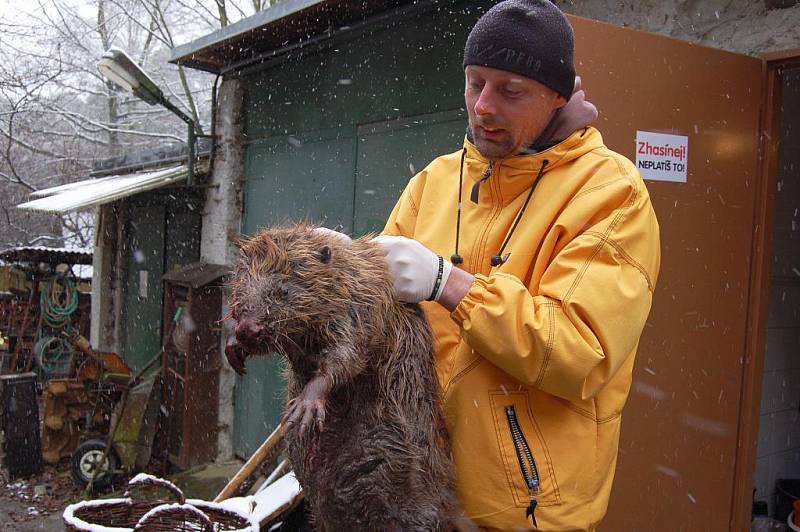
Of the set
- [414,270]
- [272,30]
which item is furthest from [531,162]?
[272,30]

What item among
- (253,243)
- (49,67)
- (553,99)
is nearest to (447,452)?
(253,243)

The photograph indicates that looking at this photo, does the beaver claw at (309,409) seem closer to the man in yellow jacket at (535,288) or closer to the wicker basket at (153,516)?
the man in yellow jacket at (535,288)

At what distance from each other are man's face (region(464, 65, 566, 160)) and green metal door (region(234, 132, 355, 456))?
12.0ft

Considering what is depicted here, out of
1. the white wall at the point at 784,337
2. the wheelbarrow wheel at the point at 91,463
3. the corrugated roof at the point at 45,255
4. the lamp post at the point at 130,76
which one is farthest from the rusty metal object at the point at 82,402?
the white wall at the point at 784,337

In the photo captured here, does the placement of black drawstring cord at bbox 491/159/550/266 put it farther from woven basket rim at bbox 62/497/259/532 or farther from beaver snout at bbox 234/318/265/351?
woven basket rim at bbox 62/497/259/532

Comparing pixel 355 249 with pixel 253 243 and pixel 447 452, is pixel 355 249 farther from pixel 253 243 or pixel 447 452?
pixel 447 452

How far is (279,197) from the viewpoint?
6.14m

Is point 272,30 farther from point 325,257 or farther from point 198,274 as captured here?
point 325,257

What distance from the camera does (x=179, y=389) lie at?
6625 millimetres

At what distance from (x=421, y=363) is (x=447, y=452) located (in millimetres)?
243

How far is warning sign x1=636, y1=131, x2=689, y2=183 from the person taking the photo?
2.83 m

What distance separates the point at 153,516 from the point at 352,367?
147cm

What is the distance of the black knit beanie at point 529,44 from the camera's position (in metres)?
1.66

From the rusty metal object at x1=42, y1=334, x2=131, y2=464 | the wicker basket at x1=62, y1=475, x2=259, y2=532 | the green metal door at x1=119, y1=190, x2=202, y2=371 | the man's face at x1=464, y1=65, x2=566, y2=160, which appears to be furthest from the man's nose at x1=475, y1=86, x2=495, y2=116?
the rusty metal object at x1=42, y1=334, x2=131, y2=464
